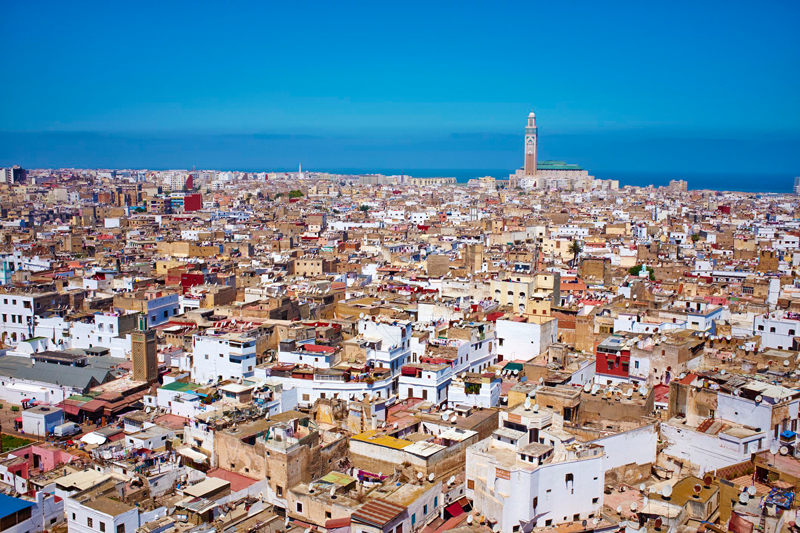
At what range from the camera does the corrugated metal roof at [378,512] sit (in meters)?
10.9

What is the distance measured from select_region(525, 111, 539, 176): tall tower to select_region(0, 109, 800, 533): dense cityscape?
372 feet

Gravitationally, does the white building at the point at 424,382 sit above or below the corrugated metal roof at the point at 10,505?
above

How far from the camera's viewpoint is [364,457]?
44.9ft

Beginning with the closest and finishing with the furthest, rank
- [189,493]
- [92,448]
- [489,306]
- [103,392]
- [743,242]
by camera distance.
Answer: [189,493]
[92,448]
[103,392]
[489,306]
[743,242]

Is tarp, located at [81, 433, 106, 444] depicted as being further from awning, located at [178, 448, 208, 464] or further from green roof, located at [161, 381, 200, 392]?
awning, located at [178, 448, 208, 464]

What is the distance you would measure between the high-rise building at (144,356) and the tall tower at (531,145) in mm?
130506

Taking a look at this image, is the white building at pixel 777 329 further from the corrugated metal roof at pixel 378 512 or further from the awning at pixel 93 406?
the awning at pixel 93 406

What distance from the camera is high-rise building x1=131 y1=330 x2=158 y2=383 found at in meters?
18.4

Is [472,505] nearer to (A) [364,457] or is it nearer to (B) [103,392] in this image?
(A) [364,457]

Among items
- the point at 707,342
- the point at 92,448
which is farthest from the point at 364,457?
the point at 707,342

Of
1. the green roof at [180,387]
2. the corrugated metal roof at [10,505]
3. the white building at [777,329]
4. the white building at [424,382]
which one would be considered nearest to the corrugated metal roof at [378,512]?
the corrugated metal roof at [10,505]

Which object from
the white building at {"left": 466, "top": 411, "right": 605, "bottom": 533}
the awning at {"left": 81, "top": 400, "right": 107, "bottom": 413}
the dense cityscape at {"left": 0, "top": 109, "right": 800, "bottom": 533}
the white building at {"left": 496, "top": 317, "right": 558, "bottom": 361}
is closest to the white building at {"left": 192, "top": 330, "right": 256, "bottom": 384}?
the dense cityscape at {"left": 0, "top": 109, "right": 800, "bottom": 533}

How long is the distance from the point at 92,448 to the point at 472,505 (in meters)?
7.57

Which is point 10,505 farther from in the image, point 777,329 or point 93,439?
point 777,329
